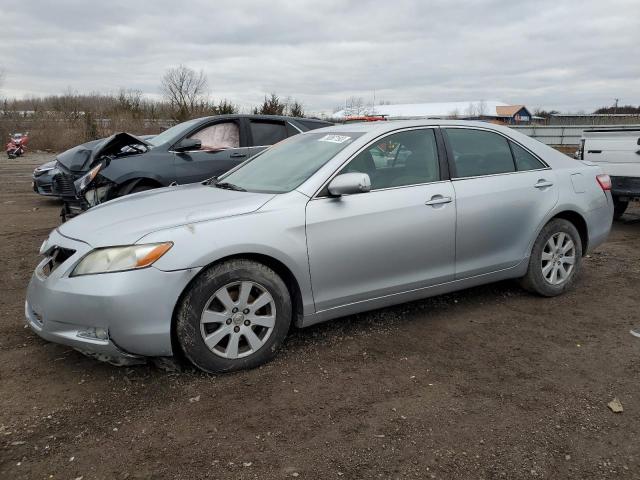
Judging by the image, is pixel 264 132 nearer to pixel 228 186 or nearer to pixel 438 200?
pixel 228 186

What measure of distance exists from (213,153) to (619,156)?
6139 millimetres

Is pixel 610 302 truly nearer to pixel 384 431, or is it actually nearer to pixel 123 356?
pixel 384 431

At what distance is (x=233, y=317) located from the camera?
3.37 m

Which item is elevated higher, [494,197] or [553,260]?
[494,197]

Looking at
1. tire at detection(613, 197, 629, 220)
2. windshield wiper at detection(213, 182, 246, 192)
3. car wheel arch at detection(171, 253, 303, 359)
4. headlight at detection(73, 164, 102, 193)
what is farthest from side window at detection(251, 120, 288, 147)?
tire at detection(613, 197, 629, 220)

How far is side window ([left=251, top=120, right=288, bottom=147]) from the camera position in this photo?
307 inches

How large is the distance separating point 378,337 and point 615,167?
629 cm

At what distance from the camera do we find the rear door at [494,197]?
4.31 meters

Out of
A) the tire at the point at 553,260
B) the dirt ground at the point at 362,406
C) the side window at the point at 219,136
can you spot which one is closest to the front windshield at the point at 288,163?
the dirt ground at the point at 362,406

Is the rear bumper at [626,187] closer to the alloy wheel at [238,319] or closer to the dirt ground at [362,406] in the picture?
the dirt ground at [362,406]

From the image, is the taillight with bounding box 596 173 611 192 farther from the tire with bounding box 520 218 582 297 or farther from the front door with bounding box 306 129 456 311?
the front door with bounding box 306 129 456 311

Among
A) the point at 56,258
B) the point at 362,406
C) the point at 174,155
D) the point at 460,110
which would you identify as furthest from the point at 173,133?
the point at 460,110

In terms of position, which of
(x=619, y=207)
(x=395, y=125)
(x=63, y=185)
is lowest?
(x=619, y=207)

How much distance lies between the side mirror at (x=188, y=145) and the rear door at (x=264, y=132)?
0.84 meters
